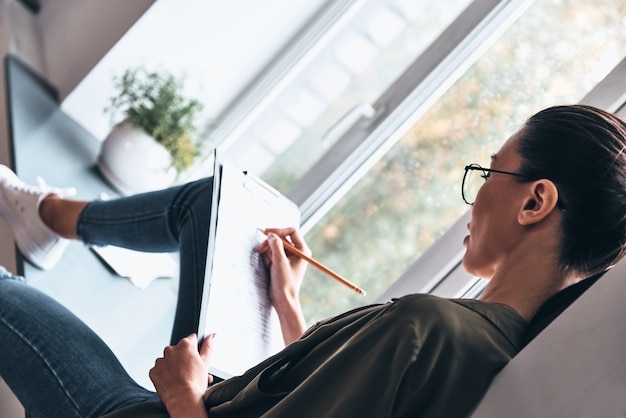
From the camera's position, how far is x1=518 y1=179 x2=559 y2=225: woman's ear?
110 centimetres

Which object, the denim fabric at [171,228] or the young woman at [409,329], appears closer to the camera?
the young woman at [409,329]

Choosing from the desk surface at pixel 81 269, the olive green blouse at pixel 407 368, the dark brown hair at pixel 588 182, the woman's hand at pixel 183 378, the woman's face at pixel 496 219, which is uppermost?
the dark brown hair at pixel 588 182

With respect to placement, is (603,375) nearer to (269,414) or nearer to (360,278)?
(269,414)

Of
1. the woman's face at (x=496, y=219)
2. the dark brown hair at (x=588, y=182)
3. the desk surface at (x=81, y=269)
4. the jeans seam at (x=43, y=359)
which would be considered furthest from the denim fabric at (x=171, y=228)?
the dark brown hair at (x=588, y=182)

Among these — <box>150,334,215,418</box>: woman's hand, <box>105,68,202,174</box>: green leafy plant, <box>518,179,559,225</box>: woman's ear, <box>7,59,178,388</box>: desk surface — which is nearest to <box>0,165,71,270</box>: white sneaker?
<box>7,59,178,388</box>: desk surface

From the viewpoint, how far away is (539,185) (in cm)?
112

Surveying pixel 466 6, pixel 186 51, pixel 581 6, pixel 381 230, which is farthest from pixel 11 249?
pixel 581 6

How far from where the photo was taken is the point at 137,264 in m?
1.79

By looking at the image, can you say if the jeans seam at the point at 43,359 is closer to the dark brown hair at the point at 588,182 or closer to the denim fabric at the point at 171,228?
the denim fabric at the point at 171,228

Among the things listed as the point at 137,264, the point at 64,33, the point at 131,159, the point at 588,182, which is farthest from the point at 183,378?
the point at 64,33

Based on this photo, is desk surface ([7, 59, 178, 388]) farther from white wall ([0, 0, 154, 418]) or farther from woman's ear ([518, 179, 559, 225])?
woman's ear ([518, 179, 559, 225])

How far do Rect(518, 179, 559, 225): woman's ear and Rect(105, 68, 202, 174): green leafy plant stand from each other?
40.2 inches

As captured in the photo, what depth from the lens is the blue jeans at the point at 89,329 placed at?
46.4 inches

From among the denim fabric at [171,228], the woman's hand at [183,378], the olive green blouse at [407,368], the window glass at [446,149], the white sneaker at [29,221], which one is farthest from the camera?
the window glass at [446,149]
